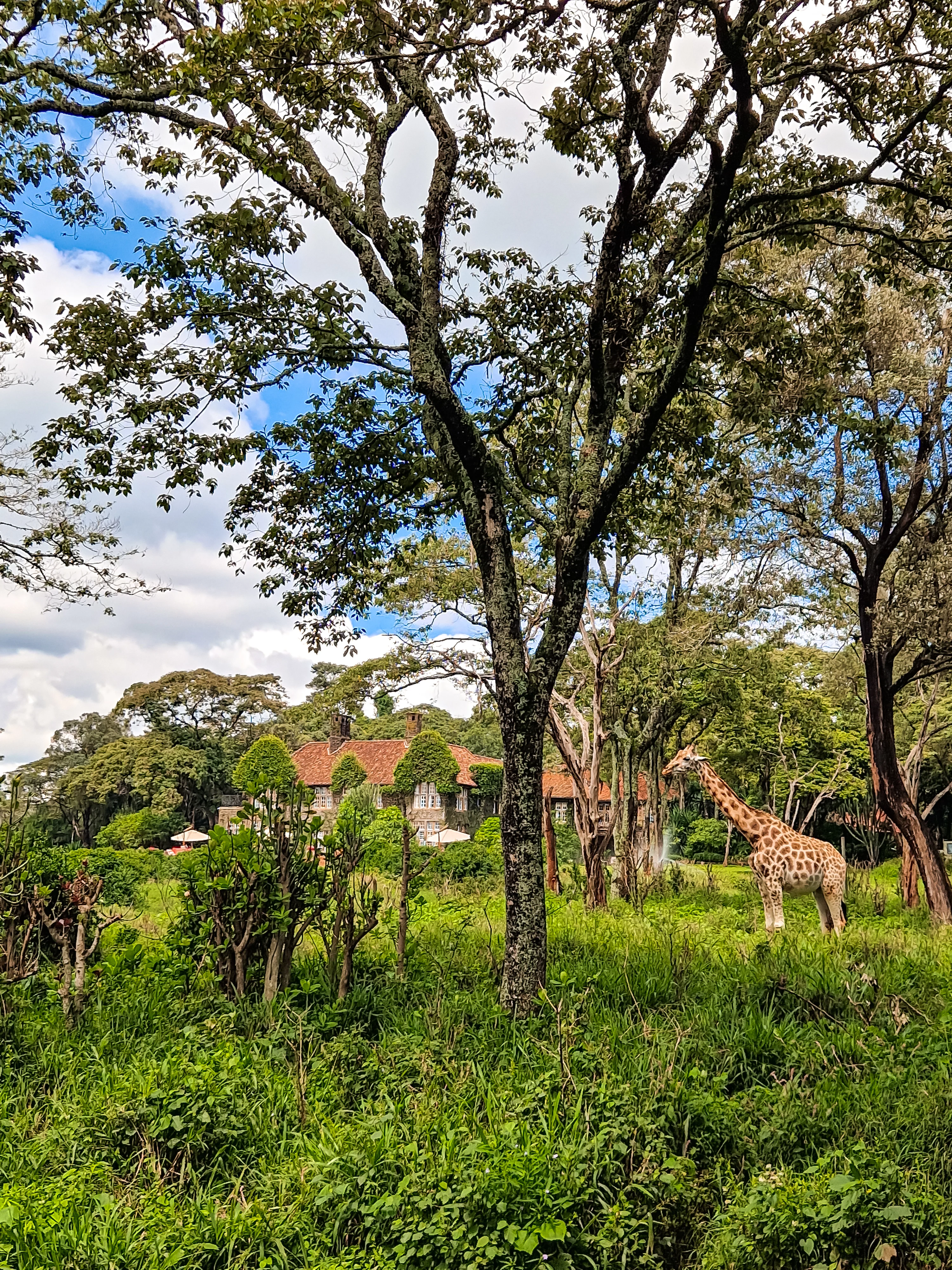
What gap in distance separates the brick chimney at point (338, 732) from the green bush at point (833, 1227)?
42.0 meters

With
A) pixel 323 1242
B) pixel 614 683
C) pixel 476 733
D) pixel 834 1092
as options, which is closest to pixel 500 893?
pixel 614 683

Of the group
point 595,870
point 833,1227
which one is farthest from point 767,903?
point 833,1227

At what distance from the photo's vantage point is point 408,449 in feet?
32.0

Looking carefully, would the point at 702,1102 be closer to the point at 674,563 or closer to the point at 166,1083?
the point at 166,1083

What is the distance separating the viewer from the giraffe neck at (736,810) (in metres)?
12.7

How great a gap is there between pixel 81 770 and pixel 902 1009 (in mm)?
41788

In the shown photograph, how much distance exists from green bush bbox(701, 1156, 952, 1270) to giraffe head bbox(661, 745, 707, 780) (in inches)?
400

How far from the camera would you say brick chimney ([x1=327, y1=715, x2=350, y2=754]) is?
149 ft

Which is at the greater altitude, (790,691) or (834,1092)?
(790,691)

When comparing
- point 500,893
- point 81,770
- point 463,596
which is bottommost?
point 500,893

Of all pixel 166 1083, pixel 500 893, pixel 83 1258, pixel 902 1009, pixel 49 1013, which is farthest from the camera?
pixel 500 893

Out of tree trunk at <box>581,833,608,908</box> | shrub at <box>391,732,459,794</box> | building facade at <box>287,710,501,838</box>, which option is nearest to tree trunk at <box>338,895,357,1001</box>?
tree trunk at <box>581,833,608,908</box>

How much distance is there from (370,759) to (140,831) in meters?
12.2

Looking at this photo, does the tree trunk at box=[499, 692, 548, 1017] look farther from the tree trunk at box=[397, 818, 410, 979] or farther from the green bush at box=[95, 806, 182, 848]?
the green bush at box=[95, 806, 182, 848]
